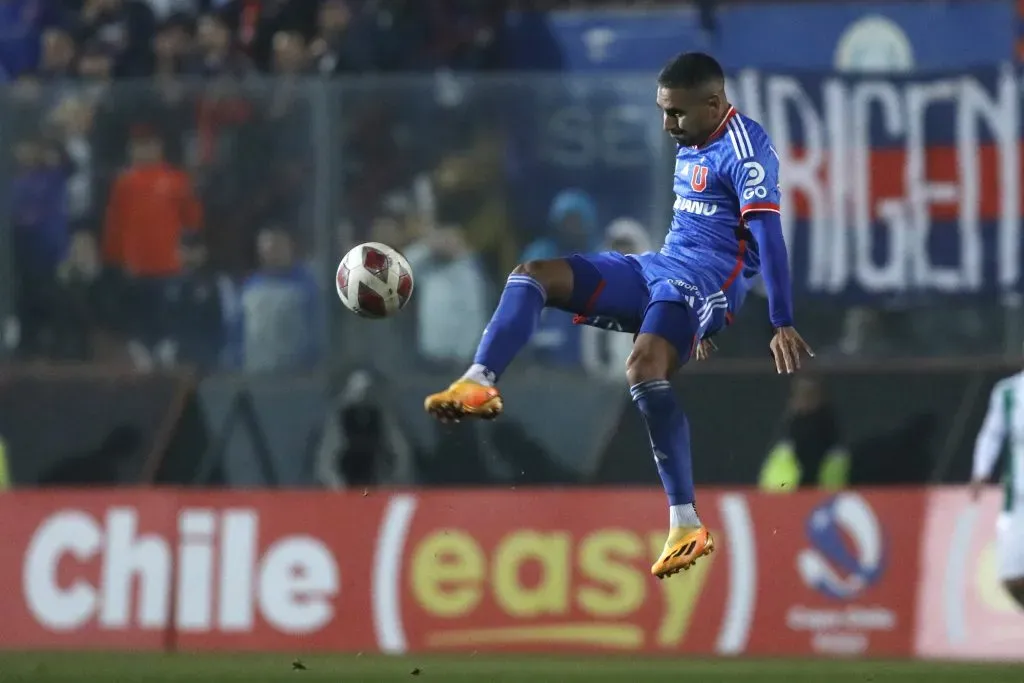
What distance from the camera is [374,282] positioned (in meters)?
10.7

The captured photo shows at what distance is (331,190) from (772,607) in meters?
4.61

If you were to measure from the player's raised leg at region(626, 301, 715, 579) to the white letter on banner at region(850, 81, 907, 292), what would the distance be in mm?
6234

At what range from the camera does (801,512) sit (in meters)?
16.0

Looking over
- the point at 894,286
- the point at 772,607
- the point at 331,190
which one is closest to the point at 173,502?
the point at 331,190

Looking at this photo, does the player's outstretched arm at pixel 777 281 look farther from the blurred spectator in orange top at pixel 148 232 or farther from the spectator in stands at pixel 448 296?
the blurred spectator in orange top at pixel 148 232

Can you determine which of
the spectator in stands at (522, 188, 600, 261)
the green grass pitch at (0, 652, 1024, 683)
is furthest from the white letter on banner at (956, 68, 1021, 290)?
the green grass pitch at (0, 652, 1024, 683)

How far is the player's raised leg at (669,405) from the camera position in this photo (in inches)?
404

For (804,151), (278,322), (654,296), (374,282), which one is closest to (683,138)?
(654,296)

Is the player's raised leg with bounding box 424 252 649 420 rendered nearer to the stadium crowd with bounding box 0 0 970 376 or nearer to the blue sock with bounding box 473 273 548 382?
the blue sock with bounding box 473 273 548 382

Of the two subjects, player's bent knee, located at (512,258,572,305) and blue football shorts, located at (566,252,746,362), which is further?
blue football shorts, located at (566,252,746,362)

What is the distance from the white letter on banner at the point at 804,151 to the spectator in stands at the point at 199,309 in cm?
433

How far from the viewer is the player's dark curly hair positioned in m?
10.3

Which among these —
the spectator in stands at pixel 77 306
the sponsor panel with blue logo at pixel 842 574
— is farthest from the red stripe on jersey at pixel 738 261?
the spectator in stands at pixel 77 306

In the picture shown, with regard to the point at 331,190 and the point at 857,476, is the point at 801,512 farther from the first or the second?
the point at 331,190
